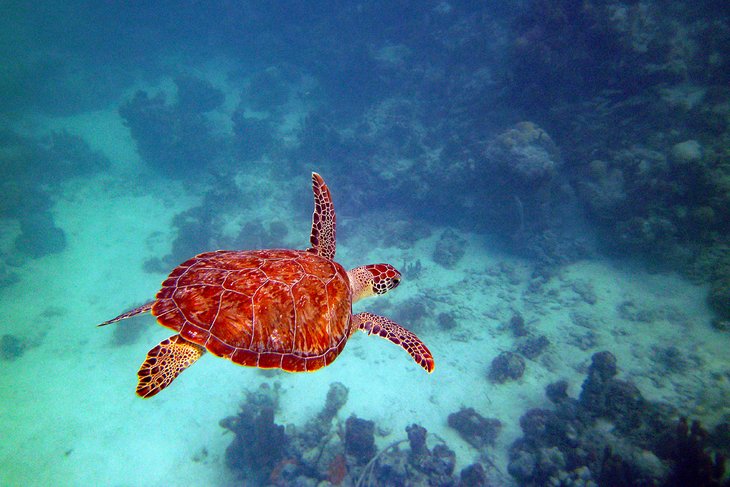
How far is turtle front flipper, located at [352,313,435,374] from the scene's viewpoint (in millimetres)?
3773

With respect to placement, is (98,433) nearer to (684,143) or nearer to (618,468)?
(618,468)

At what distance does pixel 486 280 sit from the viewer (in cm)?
1259

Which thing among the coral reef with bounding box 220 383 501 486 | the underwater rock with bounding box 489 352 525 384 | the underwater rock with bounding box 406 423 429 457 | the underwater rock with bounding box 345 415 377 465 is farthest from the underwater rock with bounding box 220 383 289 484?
the underwater rock with bounding box 489 352 525 384

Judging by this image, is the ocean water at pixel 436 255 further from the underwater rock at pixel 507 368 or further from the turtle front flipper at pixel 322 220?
the turtle front flipper at pixel 322 220

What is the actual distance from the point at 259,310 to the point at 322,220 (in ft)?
5.72

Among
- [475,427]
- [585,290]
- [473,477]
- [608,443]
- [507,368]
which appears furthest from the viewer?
[585,290]

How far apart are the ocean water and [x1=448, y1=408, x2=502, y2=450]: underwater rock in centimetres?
5

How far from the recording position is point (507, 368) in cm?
878

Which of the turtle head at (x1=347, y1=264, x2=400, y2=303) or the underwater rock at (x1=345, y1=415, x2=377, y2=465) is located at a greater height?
the turtle head at (x1=347, y1=264, x2=400, y2=303)

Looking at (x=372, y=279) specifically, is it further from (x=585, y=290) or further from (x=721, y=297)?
(x=721, y=297)

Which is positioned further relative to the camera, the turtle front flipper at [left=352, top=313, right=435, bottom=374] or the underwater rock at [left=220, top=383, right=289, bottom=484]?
the underwater rock at [left=220, top=383, right=289, bottom=484]

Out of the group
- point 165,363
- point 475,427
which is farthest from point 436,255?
point 165,363

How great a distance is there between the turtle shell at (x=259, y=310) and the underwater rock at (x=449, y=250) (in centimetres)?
1033

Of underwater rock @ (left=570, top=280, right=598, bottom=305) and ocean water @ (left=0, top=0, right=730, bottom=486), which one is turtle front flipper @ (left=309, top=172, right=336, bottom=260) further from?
underwater rock @ (left=570, top=280, right=598, bottom=305)
